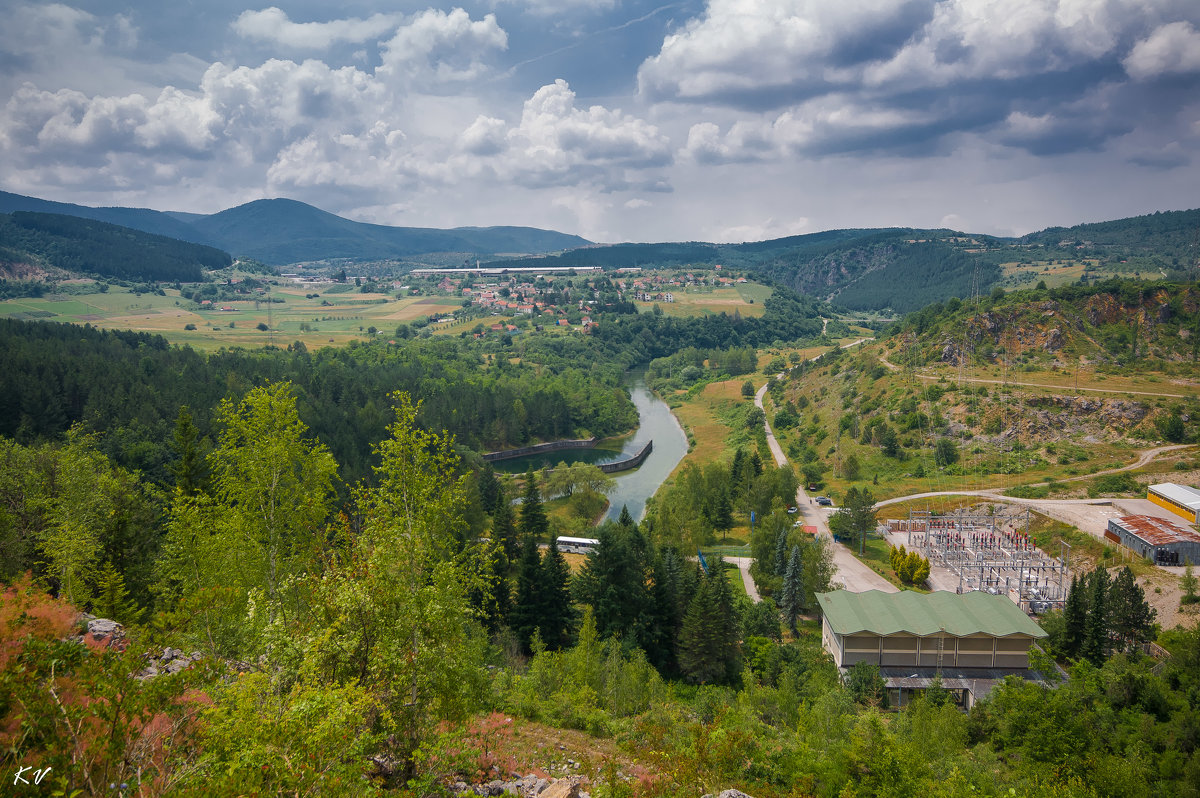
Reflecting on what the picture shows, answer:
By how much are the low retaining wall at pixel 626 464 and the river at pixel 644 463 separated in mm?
686

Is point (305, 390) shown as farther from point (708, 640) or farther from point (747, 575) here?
point (708, 640)

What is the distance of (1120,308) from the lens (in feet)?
230

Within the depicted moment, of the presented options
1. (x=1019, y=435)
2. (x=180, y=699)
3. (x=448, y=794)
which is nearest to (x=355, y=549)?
(x=180, y=699)

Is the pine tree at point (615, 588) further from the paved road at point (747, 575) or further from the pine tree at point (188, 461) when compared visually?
the pine tree at point (188, 461)

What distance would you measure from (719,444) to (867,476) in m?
20.2

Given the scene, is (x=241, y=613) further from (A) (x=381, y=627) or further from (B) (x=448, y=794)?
(B) (x=448, y=794)

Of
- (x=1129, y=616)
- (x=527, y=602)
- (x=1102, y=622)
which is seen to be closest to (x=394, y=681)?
(x=527, y=602)

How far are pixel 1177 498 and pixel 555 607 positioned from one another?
4040cm

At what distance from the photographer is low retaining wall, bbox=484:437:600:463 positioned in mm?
74438

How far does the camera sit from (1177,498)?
40.8 meters

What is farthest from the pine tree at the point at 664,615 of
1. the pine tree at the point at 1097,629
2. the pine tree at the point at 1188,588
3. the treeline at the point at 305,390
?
the treeline at the point at 305,390

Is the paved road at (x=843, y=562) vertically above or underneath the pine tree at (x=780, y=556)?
underneath

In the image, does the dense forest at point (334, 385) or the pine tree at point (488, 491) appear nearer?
the dense forest at point (334, 385)

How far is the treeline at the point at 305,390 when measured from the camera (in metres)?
46.8
